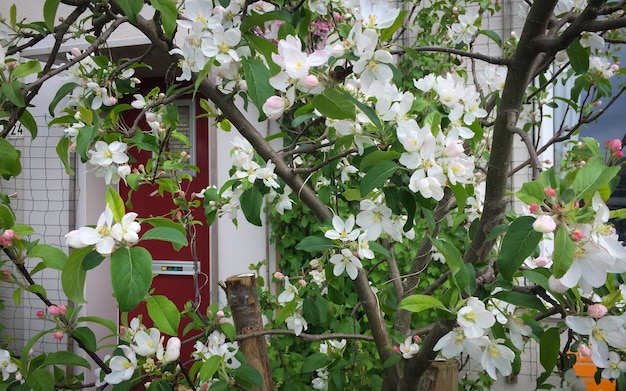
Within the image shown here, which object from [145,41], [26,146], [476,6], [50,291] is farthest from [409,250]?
[26,146]

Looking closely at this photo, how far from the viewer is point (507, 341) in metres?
0.96

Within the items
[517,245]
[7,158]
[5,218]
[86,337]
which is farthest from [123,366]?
[517,245]

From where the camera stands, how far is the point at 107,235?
714 millimetres

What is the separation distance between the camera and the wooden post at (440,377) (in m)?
1.30

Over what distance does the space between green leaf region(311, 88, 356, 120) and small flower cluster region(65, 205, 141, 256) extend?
1.05 ft

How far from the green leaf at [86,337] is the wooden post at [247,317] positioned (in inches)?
13.8

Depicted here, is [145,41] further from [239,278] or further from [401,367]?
[401,367]

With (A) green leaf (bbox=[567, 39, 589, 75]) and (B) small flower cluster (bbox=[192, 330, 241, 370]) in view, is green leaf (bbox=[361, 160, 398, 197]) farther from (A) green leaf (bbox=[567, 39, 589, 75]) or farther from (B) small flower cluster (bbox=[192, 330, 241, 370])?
(B) small flower cluster (bbox=[192, 330, 241, 370])

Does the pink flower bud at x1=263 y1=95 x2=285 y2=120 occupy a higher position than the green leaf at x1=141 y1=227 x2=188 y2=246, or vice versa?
the pink flower bud at x1=263 y1=95 x2=285 y2=120

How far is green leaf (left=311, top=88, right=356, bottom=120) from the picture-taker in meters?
0.74

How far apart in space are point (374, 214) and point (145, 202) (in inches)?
116

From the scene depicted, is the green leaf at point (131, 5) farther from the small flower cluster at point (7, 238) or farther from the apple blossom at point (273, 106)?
the small flower cluster at point (7, 238)

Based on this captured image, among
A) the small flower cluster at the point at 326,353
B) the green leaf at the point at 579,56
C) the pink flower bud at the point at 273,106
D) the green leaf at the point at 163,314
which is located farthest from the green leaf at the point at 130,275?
the small flower cluster at the point at 326,353

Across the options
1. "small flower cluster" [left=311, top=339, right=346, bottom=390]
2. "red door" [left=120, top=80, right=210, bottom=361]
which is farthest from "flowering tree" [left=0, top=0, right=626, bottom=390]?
"red door" [left=120, top=80, right=210, bottom=361]
